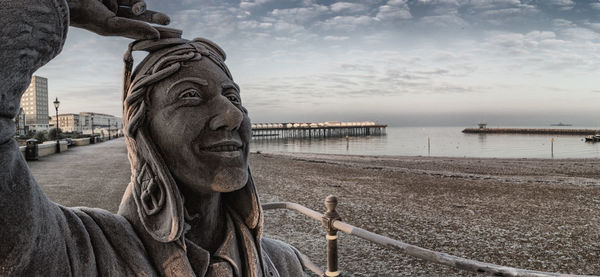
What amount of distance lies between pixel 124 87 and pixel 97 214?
57 centimetres

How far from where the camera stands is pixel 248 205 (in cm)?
170

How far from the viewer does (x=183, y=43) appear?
157 centimetres

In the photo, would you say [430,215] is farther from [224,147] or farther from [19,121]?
[19,121]

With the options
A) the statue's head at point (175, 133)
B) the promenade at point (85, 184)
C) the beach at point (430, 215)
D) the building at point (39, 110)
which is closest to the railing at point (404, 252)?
the statue's head at point (175, 133)

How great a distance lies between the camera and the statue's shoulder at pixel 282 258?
199 cm

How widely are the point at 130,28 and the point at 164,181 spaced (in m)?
0.61

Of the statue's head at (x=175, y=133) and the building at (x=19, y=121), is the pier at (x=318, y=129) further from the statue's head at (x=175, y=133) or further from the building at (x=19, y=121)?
the statue's head at (x=175, y=133)

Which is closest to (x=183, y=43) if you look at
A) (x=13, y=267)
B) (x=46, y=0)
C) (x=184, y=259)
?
(x=46, y=0)

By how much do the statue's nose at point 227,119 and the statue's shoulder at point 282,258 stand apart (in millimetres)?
848

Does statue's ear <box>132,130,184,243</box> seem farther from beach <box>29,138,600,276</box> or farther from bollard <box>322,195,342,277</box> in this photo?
beach <box>29,138,600,276</box>

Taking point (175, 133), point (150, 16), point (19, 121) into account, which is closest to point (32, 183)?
point (175, 133)

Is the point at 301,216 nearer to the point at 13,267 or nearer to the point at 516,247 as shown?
the point at 516,247

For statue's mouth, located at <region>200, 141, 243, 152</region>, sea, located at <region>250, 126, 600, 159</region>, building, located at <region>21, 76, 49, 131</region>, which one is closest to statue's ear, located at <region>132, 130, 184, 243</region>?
statue's mouth, located at <region>200, 141, 243, 152</region>

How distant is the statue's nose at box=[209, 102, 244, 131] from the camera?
1.44 m
